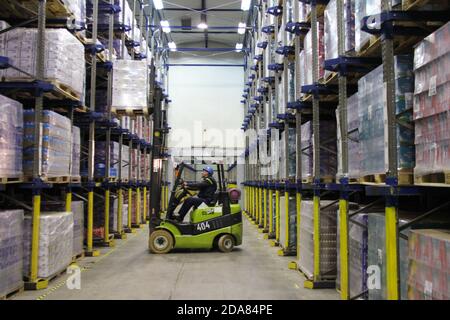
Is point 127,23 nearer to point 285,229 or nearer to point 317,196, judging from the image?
point 285,229

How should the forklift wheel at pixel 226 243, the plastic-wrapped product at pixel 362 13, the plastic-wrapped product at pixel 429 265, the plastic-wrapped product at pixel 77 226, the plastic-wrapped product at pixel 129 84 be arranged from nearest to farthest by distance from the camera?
the plastic-wrapped product at pixel 429 265, the plastic-wrapped product at pixel 362 13, the plastic-wrapped product at pixel 77 226, the plastic-wrapped product at pixel 129 84, the forklift wheel at pixel 226 243

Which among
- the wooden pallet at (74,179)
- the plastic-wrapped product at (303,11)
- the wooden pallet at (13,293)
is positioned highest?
the plastic-wrapped product at (303,11)

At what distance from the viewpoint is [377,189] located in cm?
379

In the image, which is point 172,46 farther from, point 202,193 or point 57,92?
point 57,92

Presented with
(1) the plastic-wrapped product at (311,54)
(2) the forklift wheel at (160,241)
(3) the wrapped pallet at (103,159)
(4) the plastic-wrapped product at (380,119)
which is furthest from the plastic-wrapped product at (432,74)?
(3) the wrapped pallet at (103,159)

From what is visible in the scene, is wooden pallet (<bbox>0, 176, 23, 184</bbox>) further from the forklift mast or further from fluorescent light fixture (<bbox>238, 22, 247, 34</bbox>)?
fluorescent light fixture (<bbox>238, 22, 247, 34</bbox>)

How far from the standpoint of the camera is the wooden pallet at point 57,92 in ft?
20.4

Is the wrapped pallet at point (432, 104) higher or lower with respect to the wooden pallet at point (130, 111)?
lower

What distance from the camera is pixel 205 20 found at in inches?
774

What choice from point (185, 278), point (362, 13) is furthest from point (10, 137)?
point (362, 13)

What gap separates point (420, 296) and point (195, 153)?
1846cm

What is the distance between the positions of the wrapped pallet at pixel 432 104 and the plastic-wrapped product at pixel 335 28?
Answer: 1.64 meters

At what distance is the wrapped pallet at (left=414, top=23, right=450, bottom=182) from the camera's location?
119 inches

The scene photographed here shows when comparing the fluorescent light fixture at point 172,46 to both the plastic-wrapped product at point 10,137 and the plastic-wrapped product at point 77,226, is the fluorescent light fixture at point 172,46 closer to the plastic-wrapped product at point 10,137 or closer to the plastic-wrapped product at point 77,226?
the plastic-wrapped product at point 77,226
